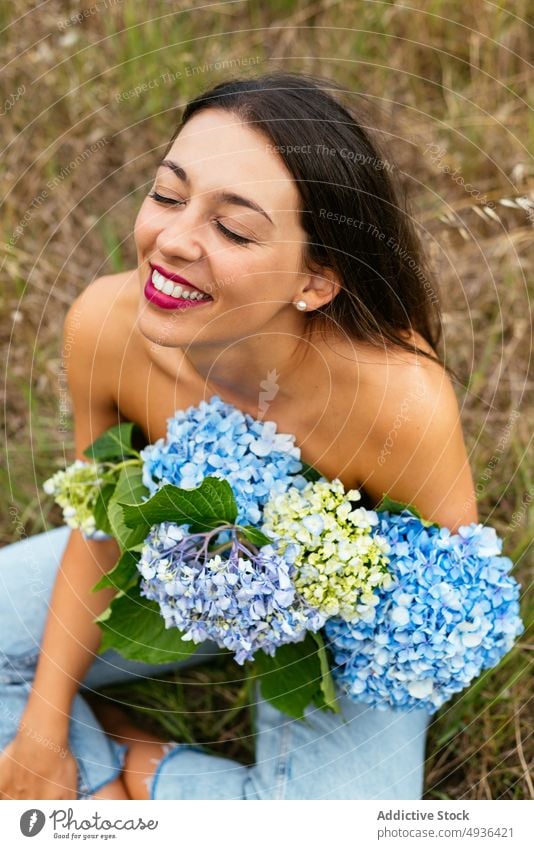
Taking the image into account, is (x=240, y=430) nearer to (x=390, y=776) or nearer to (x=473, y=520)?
(x=473, y=520)

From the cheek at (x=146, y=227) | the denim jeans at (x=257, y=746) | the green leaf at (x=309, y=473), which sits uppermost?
the cheek at (x=146, y=227)

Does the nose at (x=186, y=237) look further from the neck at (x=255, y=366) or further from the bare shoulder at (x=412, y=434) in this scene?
the bare shoulder at (x=412, y=434)

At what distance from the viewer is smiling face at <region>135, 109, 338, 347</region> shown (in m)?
1.00

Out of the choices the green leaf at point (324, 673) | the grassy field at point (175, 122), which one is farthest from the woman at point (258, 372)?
the grassy field at point (175, 122)

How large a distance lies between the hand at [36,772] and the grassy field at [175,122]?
577mm

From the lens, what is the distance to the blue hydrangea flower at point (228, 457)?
1062 mm

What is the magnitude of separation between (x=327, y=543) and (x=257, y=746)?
26.5 inches

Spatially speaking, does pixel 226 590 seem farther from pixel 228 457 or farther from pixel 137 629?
pixel 137 629

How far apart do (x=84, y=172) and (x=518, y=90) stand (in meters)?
1.18

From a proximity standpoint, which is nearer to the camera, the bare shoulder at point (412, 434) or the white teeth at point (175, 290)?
the white teeth at point (175, 290)

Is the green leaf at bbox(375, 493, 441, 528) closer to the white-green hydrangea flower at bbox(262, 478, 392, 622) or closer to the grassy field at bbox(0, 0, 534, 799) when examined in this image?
the white-green hydrangea flower at bbox(262, 478, 392, 622)

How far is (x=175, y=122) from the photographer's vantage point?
2195 millimetres
